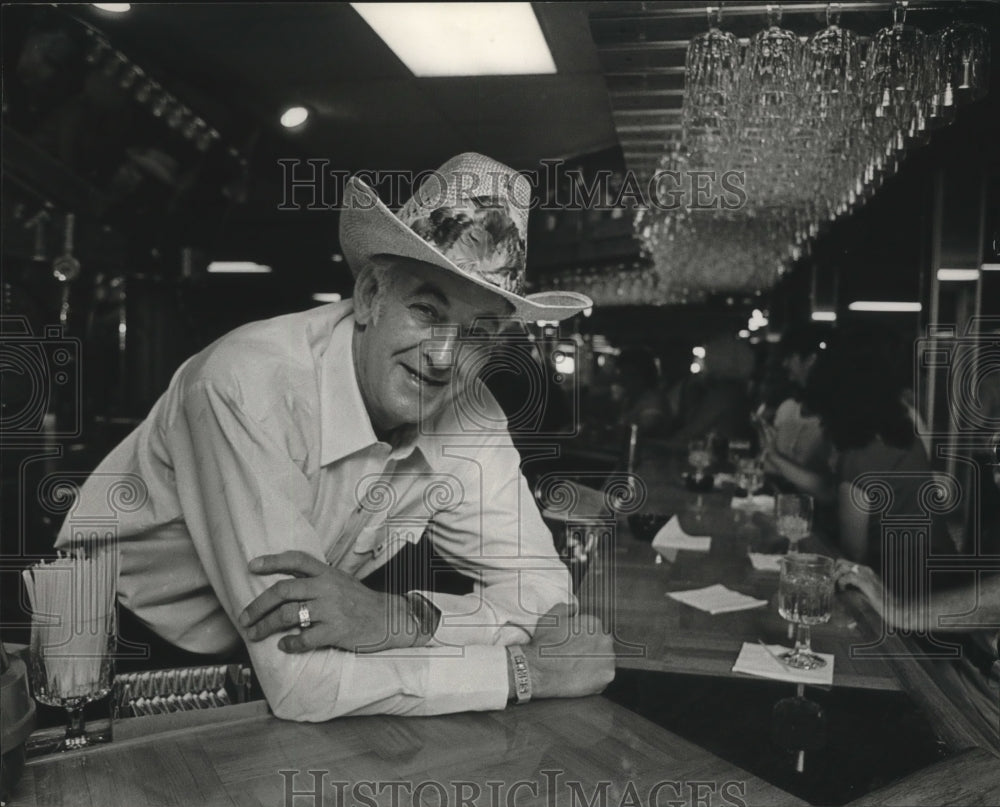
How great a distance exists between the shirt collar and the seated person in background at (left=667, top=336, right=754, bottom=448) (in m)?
1.29

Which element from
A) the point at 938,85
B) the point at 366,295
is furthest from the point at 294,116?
the point at 938,85

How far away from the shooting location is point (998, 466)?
127cm

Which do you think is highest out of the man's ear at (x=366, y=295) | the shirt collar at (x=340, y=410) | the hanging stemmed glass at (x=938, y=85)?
the hanging stemmed glass at (x=938, y=85)

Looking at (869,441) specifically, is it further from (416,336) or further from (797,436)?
(416,336)

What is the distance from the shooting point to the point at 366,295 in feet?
5.03

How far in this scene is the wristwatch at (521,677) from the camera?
1140 millimetres

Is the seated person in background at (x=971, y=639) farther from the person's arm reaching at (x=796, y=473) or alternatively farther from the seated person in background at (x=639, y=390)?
the person's arm reaching at (x=796, y=473)

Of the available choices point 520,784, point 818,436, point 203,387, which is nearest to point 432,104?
point 203,387

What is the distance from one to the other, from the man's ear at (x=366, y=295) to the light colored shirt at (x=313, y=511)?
0.15 feet

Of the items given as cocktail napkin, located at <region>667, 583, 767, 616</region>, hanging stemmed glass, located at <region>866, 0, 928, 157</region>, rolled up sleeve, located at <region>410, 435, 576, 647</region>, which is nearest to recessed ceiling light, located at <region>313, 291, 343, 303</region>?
rolled up sleeve, located at <region>410, 435, 576, 647</region>

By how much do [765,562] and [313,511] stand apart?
50.6 inches

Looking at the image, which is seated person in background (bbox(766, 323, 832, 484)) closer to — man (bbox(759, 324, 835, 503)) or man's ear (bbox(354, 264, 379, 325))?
man (bbox(759, 324, 835, 503))

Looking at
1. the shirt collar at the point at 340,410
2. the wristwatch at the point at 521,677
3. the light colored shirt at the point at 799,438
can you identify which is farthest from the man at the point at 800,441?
the wristwatch at the point at 521,677

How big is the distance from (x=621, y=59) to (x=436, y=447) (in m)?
1.26
